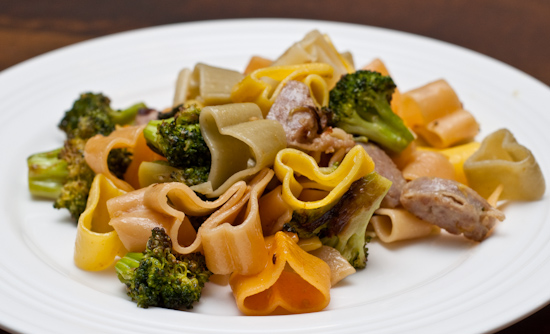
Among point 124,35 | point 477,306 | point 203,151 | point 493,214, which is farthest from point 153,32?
point 477,306

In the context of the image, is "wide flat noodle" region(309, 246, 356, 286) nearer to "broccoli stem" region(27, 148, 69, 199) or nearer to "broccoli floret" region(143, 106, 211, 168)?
"broccoli floret" region(143, 106, 211, 168)

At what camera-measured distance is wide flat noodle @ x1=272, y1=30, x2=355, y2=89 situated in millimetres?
4527

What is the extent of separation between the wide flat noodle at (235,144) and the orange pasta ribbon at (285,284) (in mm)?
492

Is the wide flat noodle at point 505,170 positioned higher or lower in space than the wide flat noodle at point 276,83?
lower

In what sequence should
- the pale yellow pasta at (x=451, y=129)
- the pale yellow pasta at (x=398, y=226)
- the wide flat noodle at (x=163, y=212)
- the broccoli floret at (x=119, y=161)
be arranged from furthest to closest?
the pale yellow pasta at (x=451, y=129)
the broccoli floret at (x=119, y=161)
the pale yellow pasta at (x=398, y=226)
the wide flat noodle at (x=163, y=212)

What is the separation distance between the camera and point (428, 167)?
425 centimetres

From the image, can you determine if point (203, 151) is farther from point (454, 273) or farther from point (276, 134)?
point (454, 273)

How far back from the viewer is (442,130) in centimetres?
479

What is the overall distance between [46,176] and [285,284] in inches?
81.3

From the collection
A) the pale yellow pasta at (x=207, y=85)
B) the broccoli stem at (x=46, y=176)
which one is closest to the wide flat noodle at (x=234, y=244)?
the pale yellow pasta at (x=207, y=85)

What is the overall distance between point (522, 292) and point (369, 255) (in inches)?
39.1

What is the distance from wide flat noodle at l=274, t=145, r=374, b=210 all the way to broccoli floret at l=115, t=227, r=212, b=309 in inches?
27.3

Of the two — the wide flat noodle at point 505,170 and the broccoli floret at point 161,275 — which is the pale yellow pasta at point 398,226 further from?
the broccoli floret at point 161,275

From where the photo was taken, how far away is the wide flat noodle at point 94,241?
11.5ft
